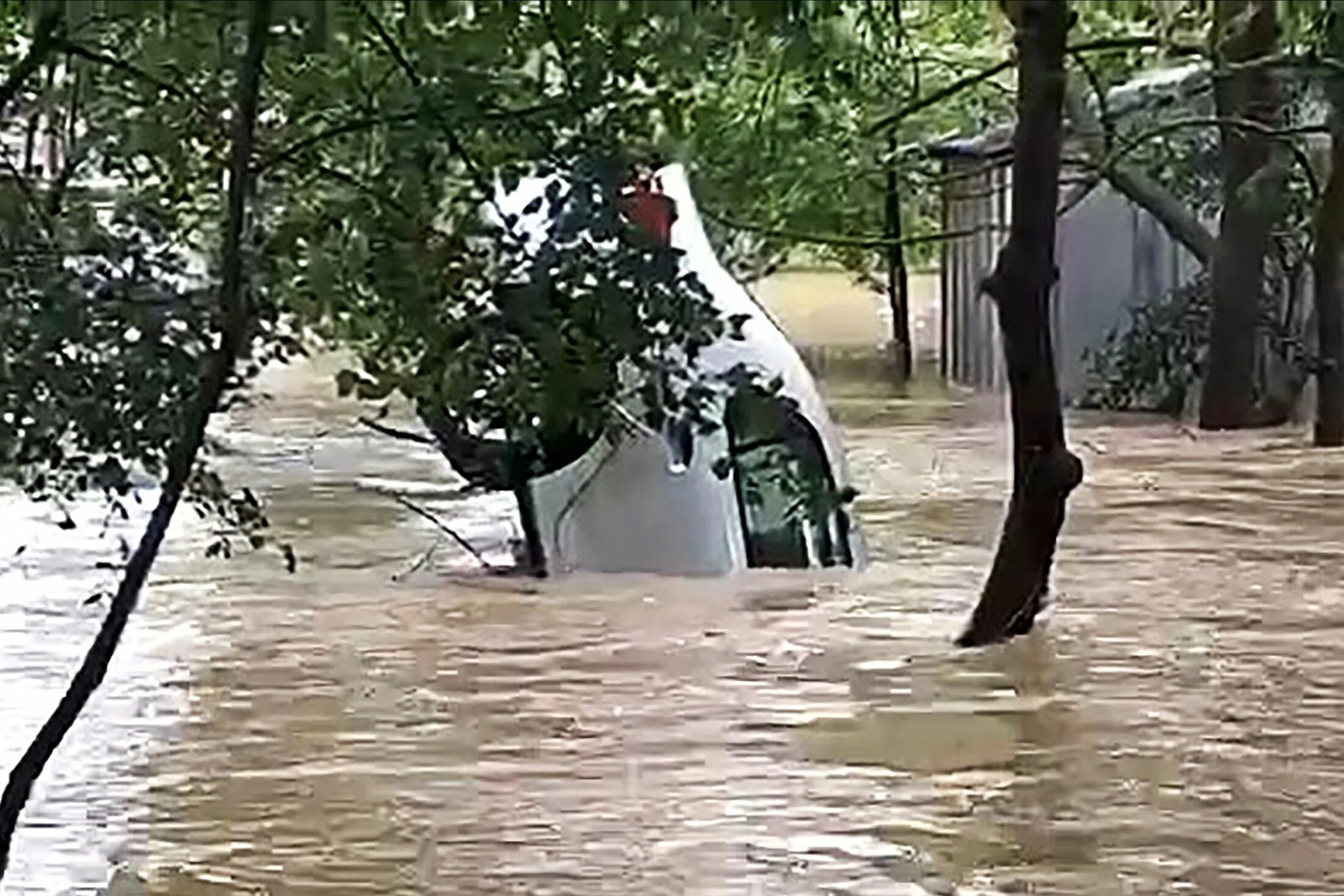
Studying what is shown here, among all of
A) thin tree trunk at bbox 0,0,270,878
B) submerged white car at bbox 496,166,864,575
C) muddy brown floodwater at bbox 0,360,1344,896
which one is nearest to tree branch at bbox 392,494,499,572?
muddy brown floodwater at bbox 0,360,1344,896

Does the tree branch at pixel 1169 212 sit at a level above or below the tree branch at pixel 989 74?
below

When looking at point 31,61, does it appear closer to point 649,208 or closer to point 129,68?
point 129,68

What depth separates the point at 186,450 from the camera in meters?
4.62

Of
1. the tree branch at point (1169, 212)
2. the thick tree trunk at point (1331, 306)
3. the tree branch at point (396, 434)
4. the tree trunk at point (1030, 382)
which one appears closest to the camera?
the tree trunk at point (1030, 382)

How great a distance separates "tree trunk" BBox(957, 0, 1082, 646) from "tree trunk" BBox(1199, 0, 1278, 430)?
527 cm

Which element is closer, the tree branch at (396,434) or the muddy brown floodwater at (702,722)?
the muddy brown floodwater at (702,722)

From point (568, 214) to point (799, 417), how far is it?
17.5 ft

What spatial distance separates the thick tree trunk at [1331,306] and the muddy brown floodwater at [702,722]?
3.04 m

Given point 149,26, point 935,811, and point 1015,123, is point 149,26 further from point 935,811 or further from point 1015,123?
point 1015,123

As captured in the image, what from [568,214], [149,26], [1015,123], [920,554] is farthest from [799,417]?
[149,26]

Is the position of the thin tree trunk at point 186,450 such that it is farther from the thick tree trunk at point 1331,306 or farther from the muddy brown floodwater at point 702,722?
the thick tree trunk at point 1331,306

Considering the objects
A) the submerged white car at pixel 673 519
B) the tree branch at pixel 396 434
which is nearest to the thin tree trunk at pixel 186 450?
the tree branch at pixel 396 434

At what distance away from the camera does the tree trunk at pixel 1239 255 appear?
16.5 meters

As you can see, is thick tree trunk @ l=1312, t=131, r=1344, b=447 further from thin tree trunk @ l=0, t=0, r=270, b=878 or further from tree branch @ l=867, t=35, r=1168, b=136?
thin tree trunk @ l=0, t=0, r=270, b=878
